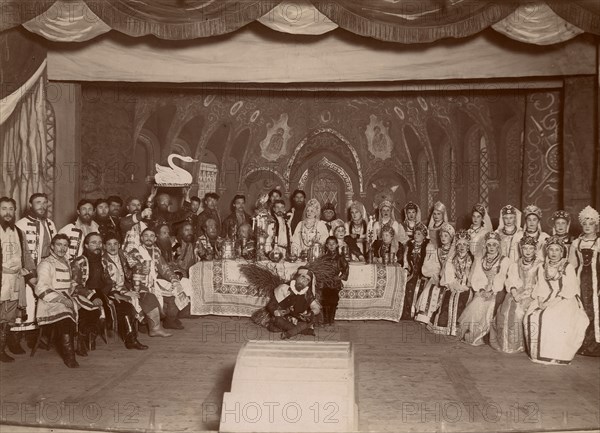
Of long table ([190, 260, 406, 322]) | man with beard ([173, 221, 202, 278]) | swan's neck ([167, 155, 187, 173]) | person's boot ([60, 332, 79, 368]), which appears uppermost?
swan's neck ([167, 155, 187, 173])

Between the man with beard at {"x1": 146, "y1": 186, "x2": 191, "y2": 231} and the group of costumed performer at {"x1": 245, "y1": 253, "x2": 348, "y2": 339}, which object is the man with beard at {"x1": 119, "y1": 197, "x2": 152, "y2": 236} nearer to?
the man with beard at {"x1": 146, "y1": 186, "x2": 191, "y2": 231}

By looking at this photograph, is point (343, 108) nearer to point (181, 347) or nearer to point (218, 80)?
point (218, 80)

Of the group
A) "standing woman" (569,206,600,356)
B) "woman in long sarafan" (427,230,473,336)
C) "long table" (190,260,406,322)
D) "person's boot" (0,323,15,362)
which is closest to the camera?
"person's boot" (0,323,15,362)

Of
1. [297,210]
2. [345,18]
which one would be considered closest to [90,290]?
[345,18]

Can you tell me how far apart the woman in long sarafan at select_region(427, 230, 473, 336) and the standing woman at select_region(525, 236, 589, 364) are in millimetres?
967

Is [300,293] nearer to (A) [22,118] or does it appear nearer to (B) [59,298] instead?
(B) [59,298]

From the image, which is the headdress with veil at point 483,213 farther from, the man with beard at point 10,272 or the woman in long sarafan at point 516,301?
the man with beard at point 10,272

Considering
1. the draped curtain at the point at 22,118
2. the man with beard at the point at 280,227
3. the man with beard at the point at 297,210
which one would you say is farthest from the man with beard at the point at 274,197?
the draped curtain at the point at 22,118

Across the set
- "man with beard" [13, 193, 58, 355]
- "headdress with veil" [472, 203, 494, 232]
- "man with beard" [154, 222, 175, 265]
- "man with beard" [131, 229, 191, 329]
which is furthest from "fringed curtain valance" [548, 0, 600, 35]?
"man with beard" [13, 193, 58, 355]

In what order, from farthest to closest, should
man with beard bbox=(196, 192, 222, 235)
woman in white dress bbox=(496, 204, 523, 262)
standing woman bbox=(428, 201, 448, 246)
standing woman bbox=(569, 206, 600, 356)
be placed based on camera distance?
A: man with beard bbox=(196, 192, 222, 235)
standing woman bbox=(428, 201, 448, 246)
woman in white dress bbox=(496, 204, 523, 262)
standing woman bbox=(569, 206, 600, 356)

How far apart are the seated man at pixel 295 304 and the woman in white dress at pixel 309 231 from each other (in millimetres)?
1511

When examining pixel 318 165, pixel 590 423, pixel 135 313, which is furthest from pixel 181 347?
pixel 318 165

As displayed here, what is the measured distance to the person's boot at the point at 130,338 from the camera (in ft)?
23.0

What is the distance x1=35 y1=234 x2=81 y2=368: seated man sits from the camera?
6.39m
